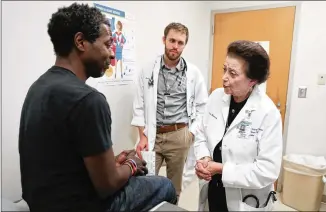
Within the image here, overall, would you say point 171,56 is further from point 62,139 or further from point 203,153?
point 62,139

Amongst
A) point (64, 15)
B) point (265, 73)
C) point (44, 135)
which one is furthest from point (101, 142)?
point (265, 73)

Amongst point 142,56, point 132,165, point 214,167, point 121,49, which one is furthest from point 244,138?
point 142,56

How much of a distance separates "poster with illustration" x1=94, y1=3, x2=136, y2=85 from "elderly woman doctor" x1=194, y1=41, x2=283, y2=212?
0.77 metres

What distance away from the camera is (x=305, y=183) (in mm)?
644

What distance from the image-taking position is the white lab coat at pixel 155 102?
0.99 metres

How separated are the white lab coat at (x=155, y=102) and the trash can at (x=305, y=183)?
1.19 ft

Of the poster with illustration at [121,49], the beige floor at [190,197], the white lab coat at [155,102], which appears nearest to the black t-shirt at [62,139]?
the beige floor at [190,197]

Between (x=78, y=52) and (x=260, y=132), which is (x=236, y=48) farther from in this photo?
(x=78, y=52)

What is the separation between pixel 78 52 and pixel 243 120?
535 mm

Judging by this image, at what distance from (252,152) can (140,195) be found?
0.38 m

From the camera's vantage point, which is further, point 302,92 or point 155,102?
point 155,102

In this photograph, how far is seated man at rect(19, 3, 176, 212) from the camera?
0.63 meters

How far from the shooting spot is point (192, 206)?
785 mm

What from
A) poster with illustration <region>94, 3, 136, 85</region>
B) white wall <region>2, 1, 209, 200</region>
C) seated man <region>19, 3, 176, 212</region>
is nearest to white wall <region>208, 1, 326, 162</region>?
white wall <region>2, 1, 209, 200</region>
